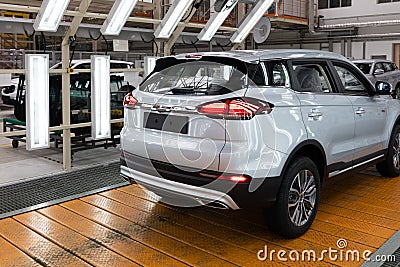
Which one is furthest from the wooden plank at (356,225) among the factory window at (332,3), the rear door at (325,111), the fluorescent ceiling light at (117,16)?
the factory window at (332,3)

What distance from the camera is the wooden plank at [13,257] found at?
280 centimetres

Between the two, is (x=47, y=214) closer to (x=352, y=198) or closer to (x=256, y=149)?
(x=256, y=149)

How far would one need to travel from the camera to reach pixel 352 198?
13.5 ft

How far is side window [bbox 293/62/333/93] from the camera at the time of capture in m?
3.28

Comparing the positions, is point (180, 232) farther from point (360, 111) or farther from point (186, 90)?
point (360, 111)

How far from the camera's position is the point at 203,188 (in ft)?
9.05

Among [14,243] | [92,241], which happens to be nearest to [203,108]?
[92,241]

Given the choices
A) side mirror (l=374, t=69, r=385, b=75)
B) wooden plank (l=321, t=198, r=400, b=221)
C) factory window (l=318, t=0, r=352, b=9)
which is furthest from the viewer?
factory window (l=318, t=0, r=352, b=9)

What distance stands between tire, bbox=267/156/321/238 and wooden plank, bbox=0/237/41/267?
1675 mm

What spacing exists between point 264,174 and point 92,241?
4.59 feet

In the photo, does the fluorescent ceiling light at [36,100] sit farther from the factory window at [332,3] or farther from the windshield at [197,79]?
the factory window at [332,3]

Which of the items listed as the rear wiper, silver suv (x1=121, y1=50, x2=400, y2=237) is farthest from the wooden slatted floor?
the rear wiper

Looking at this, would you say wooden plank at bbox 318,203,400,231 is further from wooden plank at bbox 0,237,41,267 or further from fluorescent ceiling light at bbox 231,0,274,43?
fluorescent ceiling light at bbox 231,0,274,43

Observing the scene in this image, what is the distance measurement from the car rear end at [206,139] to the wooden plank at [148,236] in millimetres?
330
